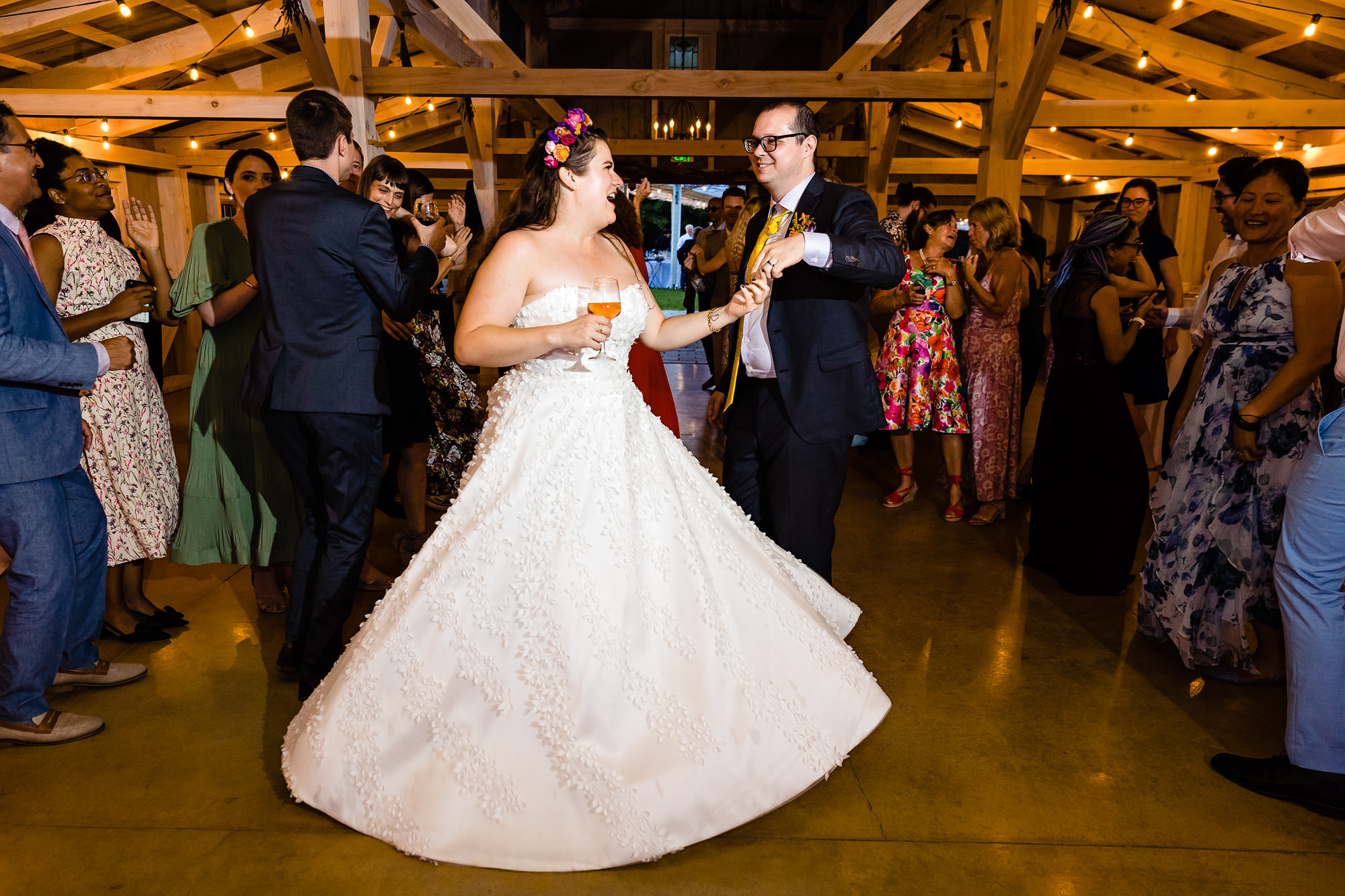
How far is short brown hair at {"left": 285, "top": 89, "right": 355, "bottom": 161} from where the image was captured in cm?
236

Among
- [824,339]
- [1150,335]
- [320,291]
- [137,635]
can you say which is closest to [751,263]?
[824,339]

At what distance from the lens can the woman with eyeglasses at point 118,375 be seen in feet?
8.61

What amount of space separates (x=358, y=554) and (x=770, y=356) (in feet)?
4.42

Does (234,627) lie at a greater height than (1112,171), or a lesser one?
lesser

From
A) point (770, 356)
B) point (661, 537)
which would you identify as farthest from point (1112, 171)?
point (661, 537)

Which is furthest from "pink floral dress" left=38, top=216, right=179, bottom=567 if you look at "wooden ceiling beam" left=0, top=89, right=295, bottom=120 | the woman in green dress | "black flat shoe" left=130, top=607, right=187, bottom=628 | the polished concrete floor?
"wooden ceiling beam" left=0, top=89, right=295, bottom=120

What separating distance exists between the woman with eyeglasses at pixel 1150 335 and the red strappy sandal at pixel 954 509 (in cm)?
100

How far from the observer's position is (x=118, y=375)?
2.88 meters

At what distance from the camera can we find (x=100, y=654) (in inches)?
114

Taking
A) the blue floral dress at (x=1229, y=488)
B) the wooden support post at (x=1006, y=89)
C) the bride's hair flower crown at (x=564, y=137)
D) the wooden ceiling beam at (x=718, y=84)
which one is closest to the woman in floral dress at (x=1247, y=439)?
the blue floral dress at (x=1229, y=488)

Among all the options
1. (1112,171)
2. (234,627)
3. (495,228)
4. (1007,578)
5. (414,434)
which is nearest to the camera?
(495,228)

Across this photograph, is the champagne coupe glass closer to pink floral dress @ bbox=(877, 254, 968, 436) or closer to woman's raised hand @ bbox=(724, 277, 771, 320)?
woman's raised hand @ bbox=(724, 277, 771, 320)

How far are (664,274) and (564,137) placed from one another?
23.1 m

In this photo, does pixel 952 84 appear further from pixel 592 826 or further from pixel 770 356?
pixel 592 826
